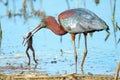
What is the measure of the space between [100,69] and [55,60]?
1.19 meters

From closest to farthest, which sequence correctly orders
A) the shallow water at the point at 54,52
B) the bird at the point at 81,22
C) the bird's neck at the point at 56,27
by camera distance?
1. the bird at the point at 81,22
2. the shallow water at the point at 54,52
3. the bird's neck at the point at 56,27

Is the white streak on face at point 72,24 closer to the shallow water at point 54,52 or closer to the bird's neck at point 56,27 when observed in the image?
the bird's neck at point 56,27

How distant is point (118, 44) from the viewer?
1221 cm

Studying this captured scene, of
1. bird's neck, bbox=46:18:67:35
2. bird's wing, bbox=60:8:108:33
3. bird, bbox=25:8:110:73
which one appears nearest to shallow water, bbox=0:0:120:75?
bird, bbox=25:8:110:73

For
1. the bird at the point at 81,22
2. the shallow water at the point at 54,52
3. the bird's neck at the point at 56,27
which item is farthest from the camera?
the bird's neck at the point at 56,27

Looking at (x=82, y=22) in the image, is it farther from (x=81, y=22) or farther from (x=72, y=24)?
(x=72, y=24)

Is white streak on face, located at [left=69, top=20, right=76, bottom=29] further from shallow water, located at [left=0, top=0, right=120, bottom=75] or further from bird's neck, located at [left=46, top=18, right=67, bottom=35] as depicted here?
shallow water, located at [left=0, top=0, right=120, bottom=75]

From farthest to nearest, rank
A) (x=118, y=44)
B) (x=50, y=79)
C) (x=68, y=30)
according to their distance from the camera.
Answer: (x=118, y=44)
(x=68, y=30)
(x=50, y=79)

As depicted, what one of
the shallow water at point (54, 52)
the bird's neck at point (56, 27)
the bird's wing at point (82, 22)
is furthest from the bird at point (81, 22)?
the shallow water at point (54, 52)

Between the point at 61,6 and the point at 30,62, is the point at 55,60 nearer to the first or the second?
the point at 30,62

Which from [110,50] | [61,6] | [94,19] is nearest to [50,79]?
[94,19]

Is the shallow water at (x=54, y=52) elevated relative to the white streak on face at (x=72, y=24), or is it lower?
lower

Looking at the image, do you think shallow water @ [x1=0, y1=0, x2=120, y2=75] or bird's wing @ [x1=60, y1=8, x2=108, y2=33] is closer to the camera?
bird's wing @ [x1=60, y1=8, x2=108, y2=33]

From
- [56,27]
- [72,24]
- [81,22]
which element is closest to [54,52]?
[56,27]
